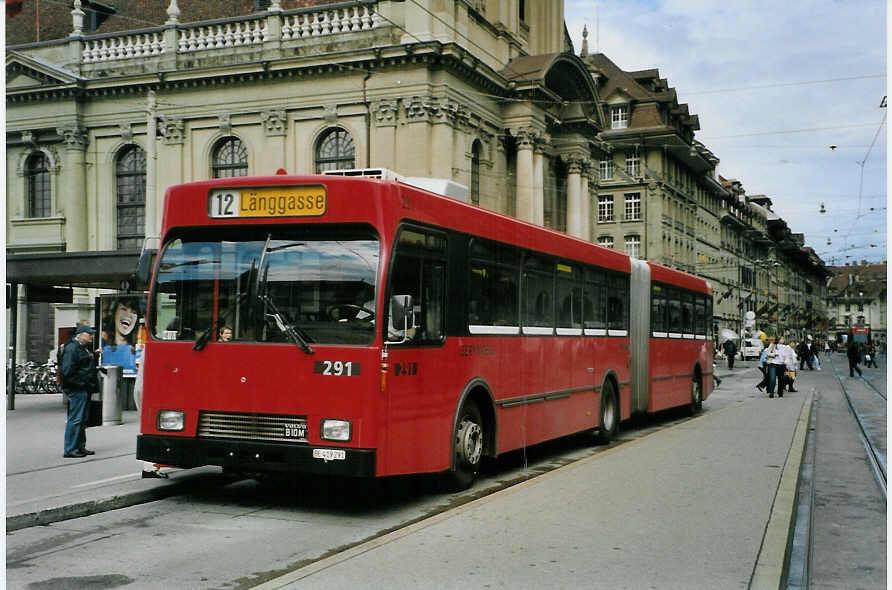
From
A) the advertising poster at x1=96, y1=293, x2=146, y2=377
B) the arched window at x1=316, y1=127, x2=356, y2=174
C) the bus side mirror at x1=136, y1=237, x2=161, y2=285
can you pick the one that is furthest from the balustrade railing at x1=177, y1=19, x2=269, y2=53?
the bus side mirror at x1=136, y1=237, x2=161, y2=285

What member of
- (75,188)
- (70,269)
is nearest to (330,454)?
(70,269)

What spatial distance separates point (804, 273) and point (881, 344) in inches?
745

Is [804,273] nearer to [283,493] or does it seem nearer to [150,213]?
[150,213]

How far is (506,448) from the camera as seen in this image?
11664 mm

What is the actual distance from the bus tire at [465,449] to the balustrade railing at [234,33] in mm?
28277

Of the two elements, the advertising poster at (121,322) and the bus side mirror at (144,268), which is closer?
the bus side mirror at (144,268)

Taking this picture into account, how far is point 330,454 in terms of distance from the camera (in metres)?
8.88

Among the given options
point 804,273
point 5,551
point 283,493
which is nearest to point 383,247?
point 283,493

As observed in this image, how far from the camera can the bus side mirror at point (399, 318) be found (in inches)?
357

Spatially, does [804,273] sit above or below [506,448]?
above

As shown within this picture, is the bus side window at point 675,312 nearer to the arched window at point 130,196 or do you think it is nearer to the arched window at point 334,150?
the arched window at point 334,150

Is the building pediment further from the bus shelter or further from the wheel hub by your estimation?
the wheel hub

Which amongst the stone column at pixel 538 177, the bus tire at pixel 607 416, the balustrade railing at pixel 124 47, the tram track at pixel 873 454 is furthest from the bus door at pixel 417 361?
the balustrade railing at pixel 124 47

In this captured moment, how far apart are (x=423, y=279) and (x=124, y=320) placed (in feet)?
41.6
